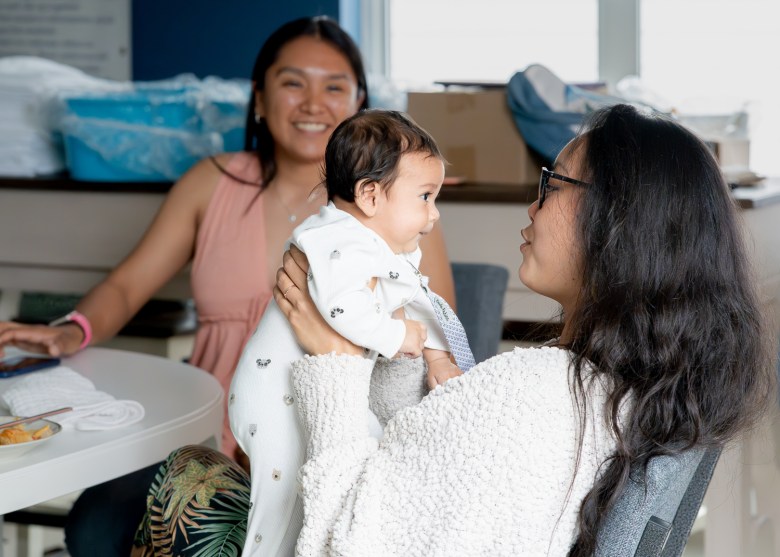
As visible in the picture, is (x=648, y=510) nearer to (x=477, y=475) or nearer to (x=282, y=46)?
(x=477, y=475)

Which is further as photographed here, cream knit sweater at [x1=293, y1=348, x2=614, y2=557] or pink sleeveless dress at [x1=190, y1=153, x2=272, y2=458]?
pink sleeveless dress at [x1=190, y1=153, x2=272, y2=458]

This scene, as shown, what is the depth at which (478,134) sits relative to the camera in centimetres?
272

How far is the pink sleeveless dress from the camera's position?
221cm

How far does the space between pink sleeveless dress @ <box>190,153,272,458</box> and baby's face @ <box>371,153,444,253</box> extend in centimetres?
97

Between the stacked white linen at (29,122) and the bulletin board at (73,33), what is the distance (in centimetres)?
130

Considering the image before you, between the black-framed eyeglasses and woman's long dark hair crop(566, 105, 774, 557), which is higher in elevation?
the black-framed eyeglasses

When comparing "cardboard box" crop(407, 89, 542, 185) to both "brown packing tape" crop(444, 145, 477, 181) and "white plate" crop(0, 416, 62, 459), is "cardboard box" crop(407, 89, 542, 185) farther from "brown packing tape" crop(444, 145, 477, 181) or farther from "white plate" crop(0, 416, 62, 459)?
"white plate" crop(0, 416, 62, 459)

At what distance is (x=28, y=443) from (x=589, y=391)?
73 cm

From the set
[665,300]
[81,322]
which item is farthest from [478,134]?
[665,300]

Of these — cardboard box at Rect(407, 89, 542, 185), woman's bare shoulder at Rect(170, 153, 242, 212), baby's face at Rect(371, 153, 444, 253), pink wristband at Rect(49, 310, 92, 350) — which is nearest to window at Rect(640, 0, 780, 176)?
cardboard box at Rect(407, 89, 542, 185)

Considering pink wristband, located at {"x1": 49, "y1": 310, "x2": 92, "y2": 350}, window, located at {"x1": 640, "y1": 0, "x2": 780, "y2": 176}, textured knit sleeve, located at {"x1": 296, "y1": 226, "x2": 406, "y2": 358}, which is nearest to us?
textured knit sleeve, located at {"x1": 296, "y1": 226, "x2": 406, "y2": 358}

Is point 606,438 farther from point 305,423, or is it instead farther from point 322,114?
point 322,114

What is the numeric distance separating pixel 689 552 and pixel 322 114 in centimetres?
137

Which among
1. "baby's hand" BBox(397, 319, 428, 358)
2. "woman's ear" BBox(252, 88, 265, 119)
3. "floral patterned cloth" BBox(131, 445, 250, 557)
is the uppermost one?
"woman's ear" BBox(252, 88, 265, 119)
